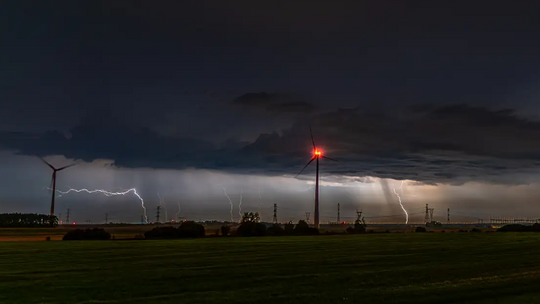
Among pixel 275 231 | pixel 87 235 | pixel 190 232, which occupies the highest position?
pixel 275 231

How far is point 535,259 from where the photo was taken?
1646 inches

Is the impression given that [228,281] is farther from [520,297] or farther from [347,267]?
[520,297]

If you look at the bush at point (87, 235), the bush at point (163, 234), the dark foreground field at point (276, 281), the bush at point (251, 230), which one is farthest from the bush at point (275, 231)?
the dark foreground field at point (276, 281)

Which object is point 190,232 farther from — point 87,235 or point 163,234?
point 87,235

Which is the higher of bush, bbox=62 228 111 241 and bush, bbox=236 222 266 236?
bush, bbox=236 222 266 236

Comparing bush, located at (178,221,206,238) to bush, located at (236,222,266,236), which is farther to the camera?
bush, located at (236,222,266,236)

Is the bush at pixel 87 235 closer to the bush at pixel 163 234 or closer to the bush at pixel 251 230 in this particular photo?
the bush at pixel 163 234

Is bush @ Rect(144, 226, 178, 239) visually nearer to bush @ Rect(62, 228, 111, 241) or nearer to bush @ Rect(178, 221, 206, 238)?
bush @ Rect(178, 221, 206, 238)

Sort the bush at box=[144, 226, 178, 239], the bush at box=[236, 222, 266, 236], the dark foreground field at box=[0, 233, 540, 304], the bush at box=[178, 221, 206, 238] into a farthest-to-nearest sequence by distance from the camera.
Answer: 1. the bush at box=[236, 222, 266, 236]
2. the bush at box=[178, 221, 206, 238]
3. the bush at box=[144, 226, 178, 239]
4. the dark foreground field at box=[0, 233, 540, 304]

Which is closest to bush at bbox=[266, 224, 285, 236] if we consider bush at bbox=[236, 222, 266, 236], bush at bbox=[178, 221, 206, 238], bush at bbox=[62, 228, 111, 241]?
bush at bbox=[236, 222, 266, 236]

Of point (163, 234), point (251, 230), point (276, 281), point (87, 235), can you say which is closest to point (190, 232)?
point (163, 234)

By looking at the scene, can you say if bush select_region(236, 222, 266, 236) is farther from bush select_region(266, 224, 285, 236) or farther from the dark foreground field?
the dark foreground field

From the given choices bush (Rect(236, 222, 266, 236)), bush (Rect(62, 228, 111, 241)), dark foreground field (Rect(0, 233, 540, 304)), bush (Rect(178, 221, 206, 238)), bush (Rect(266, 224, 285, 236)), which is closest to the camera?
dark foreground field (Rect(0, 233, 540, 304))

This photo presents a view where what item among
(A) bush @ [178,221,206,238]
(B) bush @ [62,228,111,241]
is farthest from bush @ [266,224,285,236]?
(B) bush @ [62,228,111,241]
